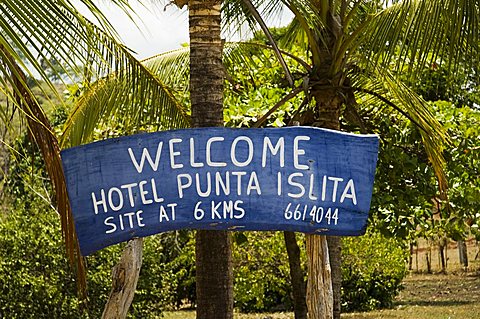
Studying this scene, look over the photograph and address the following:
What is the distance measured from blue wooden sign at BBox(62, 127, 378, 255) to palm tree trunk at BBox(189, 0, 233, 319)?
139 centimetres

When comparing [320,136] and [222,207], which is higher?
[320,136]

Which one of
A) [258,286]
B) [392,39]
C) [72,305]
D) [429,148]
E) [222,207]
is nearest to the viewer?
[222,207]

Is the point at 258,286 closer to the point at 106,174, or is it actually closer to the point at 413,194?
the point at 413,194

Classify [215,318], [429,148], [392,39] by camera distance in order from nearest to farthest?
1. [215,318]
2. [392,39]
3. [429,148]

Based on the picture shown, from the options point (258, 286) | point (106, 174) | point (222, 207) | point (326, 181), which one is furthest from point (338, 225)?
point (258, 286)

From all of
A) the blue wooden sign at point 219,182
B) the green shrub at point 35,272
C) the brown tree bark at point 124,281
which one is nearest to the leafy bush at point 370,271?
the green shrub at point 35,272

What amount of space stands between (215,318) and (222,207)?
1.61m

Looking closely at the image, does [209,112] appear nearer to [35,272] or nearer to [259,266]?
[35,272]

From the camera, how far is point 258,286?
17.0 metres

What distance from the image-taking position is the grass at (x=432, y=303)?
676 inches

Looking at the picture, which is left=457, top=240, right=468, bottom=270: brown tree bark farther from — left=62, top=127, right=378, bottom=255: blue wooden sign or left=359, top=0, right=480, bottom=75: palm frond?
left=62, top=127, right=378, bottom=255: blue wooden sign

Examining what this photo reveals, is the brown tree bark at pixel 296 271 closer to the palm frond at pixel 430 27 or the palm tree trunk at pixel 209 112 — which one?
the palm frond at pixel 430 27

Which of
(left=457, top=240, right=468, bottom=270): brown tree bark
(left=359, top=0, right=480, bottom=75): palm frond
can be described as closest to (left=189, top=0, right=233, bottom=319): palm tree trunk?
(left=359, top=0, right=480, bottom=75): palm frond

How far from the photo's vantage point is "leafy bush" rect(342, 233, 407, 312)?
17891 mm
